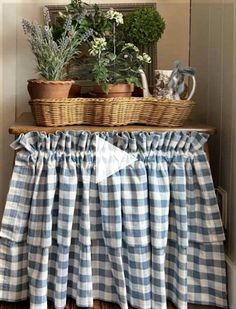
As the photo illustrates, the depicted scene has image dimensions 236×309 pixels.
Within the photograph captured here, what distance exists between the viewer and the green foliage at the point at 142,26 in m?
1.58

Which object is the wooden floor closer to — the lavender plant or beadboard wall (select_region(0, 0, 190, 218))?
beadboard wall (select_region(0, 0, 190, 218))

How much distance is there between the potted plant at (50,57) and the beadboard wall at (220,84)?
557 millimetres

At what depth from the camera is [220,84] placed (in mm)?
1612

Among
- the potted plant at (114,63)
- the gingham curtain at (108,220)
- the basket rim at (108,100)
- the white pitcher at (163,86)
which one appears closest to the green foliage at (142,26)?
the potted plant at (114,63)

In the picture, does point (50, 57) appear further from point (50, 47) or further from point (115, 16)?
point (115, 16)

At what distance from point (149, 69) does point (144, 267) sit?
2.80ft

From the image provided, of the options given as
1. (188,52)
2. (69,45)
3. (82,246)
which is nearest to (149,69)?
(188,52)

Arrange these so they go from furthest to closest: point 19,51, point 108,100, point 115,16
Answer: point 19,51
point 115,16
point 108,100

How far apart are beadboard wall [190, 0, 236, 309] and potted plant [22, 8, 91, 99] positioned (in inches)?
21.9

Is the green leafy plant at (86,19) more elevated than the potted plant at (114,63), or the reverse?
the green leafy plant at (86,19)

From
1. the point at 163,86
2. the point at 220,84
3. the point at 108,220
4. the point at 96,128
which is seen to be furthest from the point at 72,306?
the point at 220,84

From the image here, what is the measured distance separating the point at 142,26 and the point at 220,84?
37 centimetres

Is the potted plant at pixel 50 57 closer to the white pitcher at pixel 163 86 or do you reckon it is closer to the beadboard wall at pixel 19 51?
the white pitcher at pixel 163 86

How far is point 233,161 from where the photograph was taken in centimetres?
151
